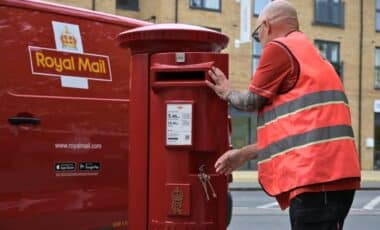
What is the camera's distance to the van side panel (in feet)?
15.7

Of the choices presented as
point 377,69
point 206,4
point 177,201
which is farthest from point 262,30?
point 377,69

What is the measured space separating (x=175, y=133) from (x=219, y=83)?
Result: 0.40 metres

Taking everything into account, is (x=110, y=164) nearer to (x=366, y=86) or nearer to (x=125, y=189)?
(x=125, y=189)

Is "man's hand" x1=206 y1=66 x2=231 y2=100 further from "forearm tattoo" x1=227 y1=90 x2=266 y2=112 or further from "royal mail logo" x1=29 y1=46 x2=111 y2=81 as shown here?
"royal mail logo" x1=29 y1=46 x2=111 y2=81

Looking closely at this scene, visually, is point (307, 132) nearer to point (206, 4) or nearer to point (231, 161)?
point (231, 161)

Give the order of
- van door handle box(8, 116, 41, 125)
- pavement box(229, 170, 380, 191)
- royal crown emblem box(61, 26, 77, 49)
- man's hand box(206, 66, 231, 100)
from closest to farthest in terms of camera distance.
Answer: man's hand box(206, 66, 231, 100), van door handle box(8, 116, 41, 125), royal crown emblem box(61, 26, 77, 49), pavement box(229, 170, 380, 191)

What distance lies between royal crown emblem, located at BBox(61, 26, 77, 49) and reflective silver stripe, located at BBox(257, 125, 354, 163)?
95.3 inches

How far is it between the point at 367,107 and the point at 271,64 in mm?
29134

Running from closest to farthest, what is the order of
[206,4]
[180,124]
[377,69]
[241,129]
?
[180,124] → [206,4] → [241,129] → [377,69]

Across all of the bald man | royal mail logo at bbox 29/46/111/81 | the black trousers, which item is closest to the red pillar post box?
the bald man

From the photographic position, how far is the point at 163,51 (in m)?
4.23

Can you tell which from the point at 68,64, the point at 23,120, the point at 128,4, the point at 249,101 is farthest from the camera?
the point at 128,4

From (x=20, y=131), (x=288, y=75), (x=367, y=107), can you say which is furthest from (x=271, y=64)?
(x=367, y=107)

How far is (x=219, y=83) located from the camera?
12.9 ft
